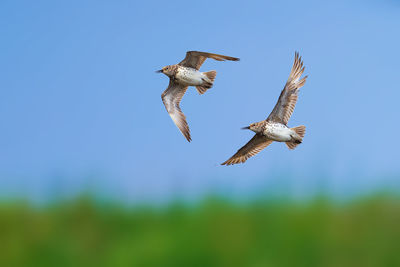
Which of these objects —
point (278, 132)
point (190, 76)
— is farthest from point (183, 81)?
point (278, 132)

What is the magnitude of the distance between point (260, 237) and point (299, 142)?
5.86ft

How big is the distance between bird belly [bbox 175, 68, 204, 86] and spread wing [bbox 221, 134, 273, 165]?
1.33 meters

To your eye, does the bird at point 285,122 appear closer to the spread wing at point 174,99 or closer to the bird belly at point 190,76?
the bird belly at point 190,76

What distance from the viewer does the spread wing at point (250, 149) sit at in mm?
9672

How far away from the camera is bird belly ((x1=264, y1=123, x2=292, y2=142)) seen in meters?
9.16

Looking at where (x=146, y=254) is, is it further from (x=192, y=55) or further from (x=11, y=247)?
(x=192, y=55)

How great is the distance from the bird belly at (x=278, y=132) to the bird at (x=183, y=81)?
1.33 meters

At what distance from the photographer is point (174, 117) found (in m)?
10.5

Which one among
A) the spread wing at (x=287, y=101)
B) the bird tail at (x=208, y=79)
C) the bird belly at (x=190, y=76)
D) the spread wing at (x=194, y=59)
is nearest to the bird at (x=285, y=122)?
the spread wing at (x=287, y=101)

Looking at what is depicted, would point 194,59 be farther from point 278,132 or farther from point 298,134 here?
point 298,134

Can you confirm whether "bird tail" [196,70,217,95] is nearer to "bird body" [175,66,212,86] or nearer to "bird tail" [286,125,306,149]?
"bird body" [175,66,212,86]

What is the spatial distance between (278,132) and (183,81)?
6.53 ft

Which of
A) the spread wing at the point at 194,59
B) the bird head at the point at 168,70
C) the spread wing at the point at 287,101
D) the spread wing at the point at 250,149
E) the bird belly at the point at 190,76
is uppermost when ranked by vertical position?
the spread wing at the point at 194,59

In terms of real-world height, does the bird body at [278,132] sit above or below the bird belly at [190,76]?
below
